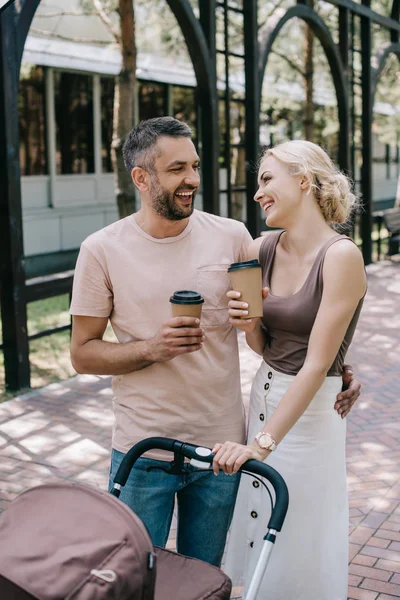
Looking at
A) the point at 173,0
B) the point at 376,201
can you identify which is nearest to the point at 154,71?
the point at 173,0

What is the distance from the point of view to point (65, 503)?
1.77 meters

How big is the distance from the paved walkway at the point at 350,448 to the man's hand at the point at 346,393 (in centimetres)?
137

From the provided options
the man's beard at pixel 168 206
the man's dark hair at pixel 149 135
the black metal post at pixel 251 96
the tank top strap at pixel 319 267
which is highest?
the black metal post at pixel 251 96

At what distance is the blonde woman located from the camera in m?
2.50

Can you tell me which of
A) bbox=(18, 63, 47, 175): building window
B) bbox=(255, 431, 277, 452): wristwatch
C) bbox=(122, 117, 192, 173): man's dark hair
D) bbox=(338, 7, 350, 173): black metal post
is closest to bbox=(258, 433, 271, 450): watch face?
bbox=(255, 431, 277, 452): wristwatch

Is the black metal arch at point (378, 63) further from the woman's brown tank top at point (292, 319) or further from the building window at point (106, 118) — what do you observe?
the woman's brown tank top at point (292, 319)

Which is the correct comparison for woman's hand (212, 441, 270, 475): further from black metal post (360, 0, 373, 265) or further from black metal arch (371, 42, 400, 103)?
black metal arch (371, 42, 400, 103)

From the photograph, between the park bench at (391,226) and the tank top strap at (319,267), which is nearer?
the tank top strap at (319,267)

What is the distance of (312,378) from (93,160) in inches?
637

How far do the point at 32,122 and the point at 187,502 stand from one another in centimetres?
1472

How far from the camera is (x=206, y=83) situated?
8859 millimetres

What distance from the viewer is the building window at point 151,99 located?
19.3m

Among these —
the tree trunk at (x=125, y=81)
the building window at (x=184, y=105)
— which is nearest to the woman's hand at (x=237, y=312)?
the tree trunk at (x=125, y=81)

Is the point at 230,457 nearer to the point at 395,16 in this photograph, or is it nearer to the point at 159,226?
the point at 159,226
